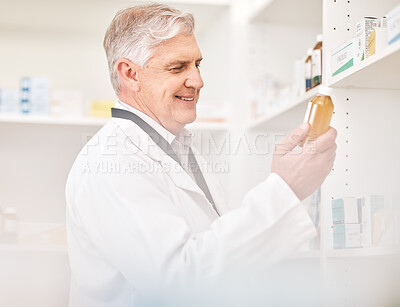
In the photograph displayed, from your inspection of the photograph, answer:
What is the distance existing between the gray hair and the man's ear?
16 mm

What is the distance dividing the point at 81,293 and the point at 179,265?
0.34 m

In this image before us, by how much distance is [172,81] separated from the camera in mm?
1439

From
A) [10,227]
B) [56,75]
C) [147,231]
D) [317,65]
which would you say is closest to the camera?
[147,231]

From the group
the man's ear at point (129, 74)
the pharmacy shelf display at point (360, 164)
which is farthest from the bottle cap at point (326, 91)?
the man's ear at point (129, 74)

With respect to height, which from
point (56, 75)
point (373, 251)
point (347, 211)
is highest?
point (56, 75)

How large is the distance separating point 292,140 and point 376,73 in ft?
0.97

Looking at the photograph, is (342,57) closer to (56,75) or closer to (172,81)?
(172,81)

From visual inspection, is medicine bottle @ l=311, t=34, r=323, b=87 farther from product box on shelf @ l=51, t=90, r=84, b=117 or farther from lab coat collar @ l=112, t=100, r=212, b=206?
product box on shelf @ l=51, t=90, r=84, b=117

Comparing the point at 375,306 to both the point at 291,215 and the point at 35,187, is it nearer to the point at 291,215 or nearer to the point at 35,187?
the point at 291,215

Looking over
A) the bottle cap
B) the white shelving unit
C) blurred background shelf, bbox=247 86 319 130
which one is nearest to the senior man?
the bottle cap

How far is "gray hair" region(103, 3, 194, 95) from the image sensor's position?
140 cm

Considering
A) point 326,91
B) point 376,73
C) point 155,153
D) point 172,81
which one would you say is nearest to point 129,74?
point 172,81

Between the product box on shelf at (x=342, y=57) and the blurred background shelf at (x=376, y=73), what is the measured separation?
0.02 m

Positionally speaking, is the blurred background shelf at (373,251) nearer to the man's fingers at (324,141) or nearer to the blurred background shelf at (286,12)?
the man's fingers at (324,141)
